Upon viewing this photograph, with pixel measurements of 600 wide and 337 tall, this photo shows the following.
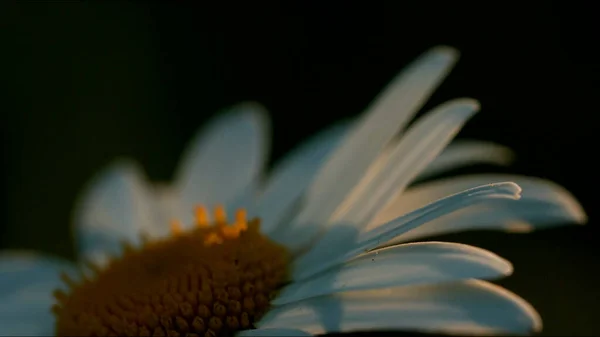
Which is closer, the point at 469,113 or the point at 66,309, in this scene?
the point at 469,113

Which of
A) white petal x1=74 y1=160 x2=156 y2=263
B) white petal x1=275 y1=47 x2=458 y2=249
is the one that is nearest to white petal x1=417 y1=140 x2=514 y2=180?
white petal x1=275 y1=47 x2=458 y2=249

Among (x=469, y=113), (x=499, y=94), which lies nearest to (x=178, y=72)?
(x=499, y=94)

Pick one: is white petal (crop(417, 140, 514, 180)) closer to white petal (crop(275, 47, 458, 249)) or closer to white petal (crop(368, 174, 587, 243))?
white petal (crop(275, 47, 458, 249))

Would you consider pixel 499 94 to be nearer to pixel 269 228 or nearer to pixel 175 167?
pixel 269 228

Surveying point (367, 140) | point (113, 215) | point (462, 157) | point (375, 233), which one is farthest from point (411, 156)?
point (113, 215)

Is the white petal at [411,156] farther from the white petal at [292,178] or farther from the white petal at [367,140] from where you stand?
the white petal at [292,178]

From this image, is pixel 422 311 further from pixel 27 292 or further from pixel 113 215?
pixel 113 215
